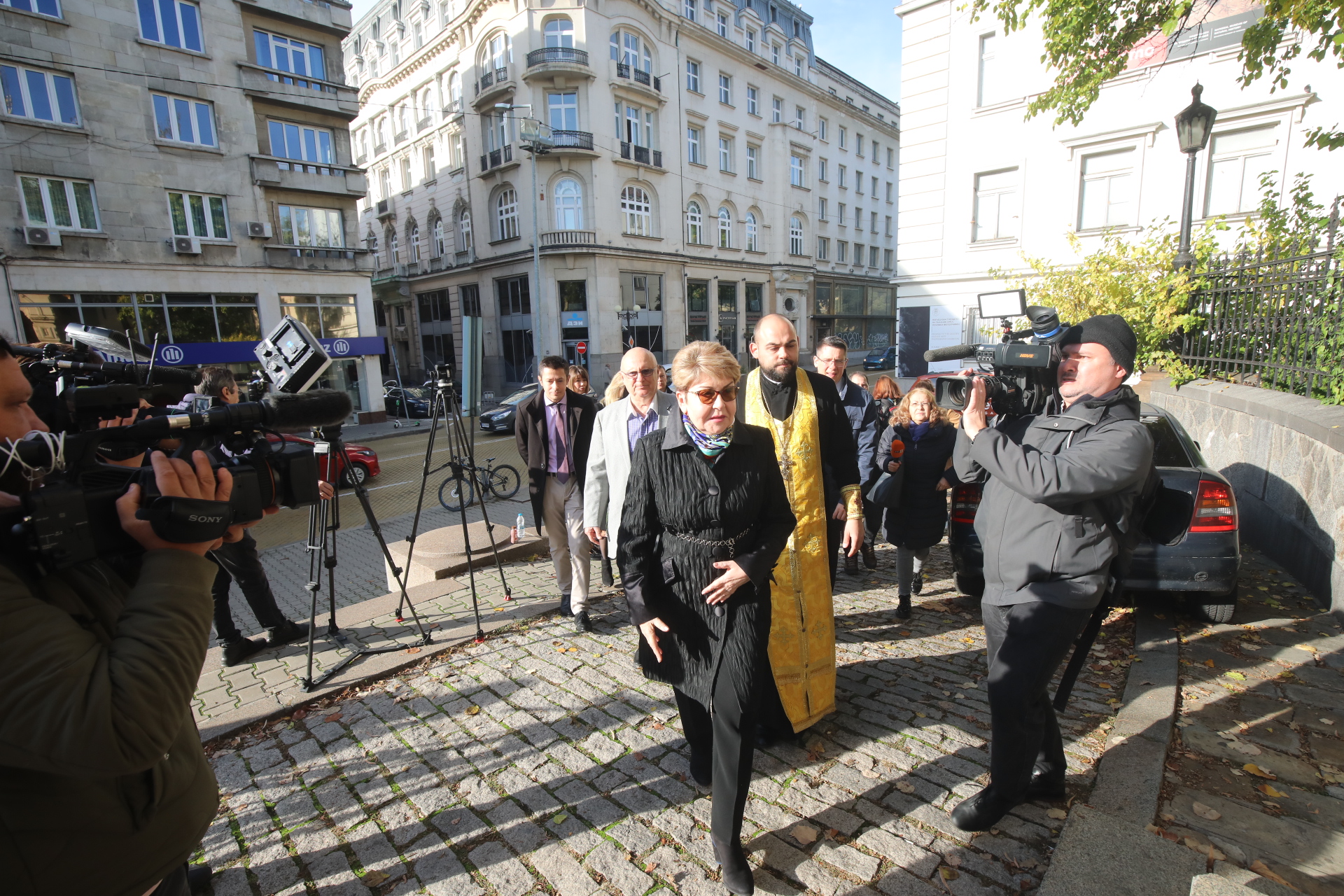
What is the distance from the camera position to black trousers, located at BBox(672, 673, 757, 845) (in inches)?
93.9

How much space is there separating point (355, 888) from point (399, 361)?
46043 millimetres

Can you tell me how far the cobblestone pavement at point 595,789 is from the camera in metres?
2.50

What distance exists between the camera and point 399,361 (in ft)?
145

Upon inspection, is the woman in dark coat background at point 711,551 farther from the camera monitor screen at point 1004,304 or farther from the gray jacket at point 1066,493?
the camera monitor screen at point 1004,304

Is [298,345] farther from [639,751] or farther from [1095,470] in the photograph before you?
[1095,470]

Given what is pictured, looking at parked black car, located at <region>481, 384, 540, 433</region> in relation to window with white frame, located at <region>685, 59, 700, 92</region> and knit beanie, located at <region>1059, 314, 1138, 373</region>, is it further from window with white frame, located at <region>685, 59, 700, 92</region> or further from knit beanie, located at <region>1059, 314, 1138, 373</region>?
window with white frame, located at <region>685, 59, 700, 92</region>

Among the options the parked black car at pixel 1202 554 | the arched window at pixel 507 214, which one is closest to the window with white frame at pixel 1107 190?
the parked black car at pixel 1202 554

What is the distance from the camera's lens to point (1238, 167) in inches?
563

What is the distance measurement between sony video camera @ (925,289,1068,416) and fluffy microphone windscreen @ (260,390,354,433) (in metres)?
2.17

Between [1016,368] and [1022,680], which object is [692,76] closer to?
[1016,368]

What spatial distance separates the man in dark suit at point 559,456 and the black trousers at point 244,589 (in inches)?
78.3

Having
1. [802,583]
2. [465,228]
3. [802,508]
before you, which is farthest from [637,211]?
[802,583]

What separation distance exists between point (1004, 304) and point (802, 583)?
181 cm

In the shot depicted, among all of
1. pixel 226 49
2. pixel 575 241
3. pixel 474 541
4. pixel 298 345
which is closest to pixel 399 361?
pixel 575 241
